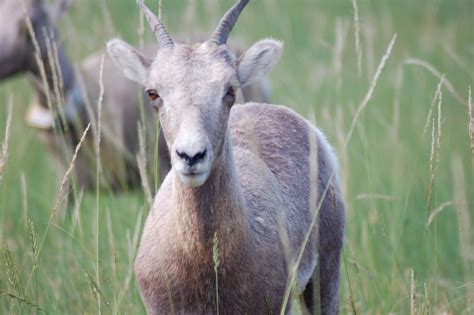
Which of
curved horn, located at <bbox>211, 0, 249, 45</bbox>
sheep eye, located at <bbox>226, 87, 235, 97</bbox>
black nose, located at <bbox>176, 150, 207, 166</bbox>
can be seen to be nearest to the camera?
black nose, located at <bbox>176, 150, 207, 166</bbox>

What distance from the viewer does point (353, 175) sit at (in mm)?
8664

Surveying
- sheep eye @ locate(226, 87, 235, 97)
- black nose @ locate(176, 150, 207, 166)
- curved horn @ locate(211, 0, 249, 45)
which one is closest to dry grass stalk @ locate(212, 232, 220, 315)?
black nose @ locate(176, 150, 207, 166)

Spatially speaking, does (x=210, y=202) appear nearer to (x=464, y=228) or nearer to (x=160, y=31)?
(x=160, y=31)

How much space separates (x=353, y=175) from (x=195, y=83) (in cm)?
469

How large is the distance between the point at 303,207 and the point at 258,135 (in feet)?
1.59

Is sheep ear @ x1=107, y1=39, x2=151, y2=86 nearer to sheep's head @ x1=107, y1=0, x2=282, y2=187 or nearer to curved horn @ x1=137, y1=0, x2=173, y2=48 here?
sheep's head @ x1=107, y1=0, x2=282, y2=187

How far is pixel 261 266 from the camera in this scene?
440 cm

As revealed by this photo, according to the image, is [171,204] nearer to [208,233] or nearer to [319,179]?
[208,233]

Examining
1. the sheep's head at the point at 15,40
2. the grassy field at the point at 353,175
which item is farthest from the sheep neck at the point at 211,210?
the sheep's head at the point at 15,40

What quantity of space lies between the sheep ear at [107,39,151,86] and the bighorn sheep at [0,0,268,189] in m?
3.04

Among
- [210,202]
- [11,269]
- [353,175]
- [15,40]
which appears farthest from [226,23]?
[353,175]

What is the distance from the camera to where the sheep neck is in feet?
14.1

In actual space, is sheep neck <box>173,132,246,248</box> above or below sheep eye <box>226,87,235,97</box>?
below

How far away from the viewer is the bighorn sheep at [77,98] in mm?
7961
